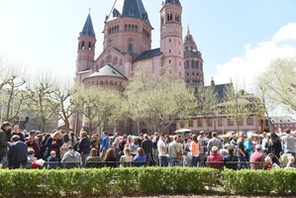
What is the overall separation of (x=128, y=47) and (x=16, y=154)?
52.6 m

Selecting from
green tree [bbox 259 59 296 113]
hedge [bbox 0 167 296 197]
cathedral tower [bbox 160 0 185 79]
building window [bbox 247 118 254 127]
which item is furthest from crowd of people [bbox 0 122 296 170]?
cathedral tower [bbox 160 0 185 79]

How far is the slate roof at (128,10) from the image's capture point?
60500 mm

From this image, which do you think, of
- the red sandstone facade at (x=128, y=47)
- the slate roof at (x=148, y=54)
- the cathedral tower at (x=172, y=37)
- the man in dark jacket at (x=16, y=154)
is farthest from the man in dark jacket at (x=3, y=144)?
the slate roof at (x=148, y=54)

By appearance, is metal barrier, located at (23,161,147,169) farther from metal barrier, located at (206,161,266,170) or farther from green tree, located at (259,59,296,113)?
green tree, located at (259,59,296,113)

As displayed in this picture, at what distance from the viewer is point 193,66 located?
282 feet

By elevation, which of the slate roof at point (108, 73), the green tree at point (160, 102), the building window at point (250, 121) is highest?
the slate roof at point (108, 73)

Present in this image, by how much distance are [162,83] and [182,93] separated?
276 inches

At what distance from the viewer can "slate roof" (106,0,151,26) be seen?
6050cm

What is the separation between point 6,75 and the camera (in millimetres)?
27469

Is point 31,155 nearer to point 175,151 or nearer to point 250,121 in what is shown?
point 175,151

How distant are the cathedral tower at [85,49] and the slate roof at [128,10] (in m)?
6.95

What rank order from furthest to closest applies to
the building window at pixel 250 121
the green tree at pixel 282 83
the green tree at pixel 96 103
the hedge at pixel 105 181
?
1. the building window at pixel 250 121
2. the green tree at pixel 96 103
3. the green tree at pixel 282 83
4. the hedge at pixel 105 181

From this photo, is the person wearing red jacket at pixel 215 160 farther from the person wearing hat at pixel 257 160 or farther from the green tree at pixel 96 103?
the green tree at pixel 96 103

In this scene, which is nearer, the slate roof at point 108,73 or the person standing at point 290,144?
the person standing at point 290,144
